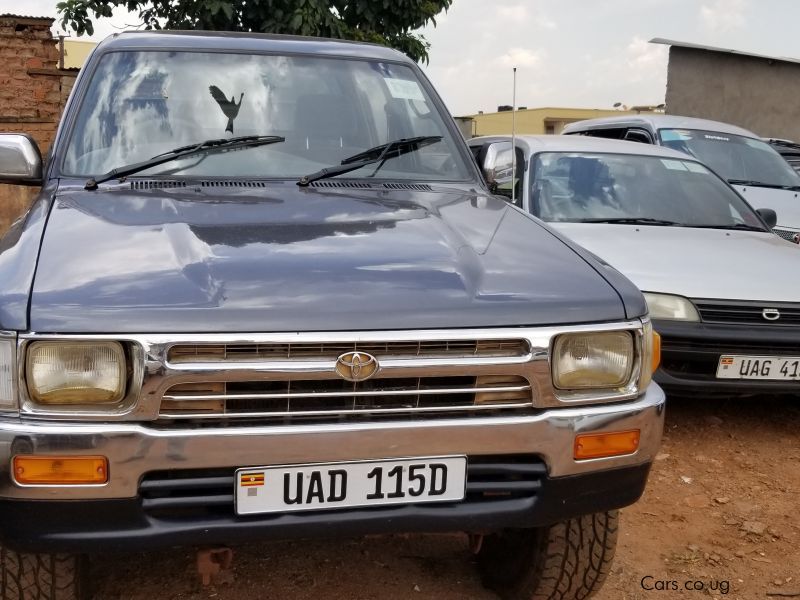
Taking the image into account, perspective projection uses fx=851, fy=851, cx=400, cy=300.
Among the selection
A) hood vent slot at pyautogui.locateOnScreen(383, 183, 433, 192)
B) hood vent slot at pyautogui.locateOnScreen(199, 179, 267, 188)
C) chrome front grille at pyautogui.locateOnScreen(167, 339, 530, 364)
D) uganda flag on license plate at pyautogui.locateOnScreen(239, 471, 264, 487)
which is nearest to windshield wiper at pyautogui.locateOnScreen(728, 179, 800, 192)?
hood vent slot at pyautogui.locateOnScreen(383, 183, 433, 192)

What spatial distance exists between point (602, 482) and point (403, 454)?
0.54 metres

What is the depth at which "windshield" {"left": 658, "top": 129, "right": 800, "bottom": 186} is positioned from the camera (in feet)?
26.5

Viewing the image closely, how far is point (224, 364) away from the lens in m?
1.89

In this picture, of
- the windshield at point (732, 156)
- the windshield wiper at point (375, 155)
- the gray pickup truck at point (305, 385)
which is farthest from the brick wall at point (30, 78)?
the gray pickup truck at point (305, 385)

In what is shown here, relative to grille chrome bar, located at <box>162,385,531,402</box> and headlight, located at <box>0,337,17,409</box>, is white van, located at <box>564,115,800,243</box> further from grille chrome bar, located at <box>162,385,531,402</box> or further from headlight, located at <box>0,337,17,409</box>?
headlight, located at <box>0,337,17,409</box>

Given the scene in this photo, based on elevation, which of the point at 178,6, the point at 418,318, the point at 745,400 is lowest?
the point at 745,400

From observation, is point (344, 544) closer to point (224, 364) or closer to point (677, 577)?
point (677, 577)

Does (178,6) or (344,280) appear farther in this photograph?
(178,6)

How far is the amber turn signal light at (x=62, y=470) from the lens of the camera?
186cm

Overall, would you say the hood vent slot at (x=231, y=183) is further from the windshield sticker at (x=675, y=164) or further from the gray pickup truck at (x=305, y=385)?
the windshield sticker at (x=675, y=164)

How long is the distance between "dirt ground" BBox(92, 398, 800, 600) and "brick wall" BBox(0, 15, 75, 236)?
26.2ft

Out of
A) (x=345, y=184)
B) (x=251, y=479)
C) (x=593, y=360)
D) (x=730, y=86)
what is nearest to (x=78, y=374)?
(x=251, y=479)

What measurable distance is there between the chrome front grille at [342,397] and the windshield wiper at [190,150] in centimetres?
119

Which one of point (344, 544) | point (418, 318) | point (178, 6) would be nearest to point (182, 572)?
point (344, 544)
